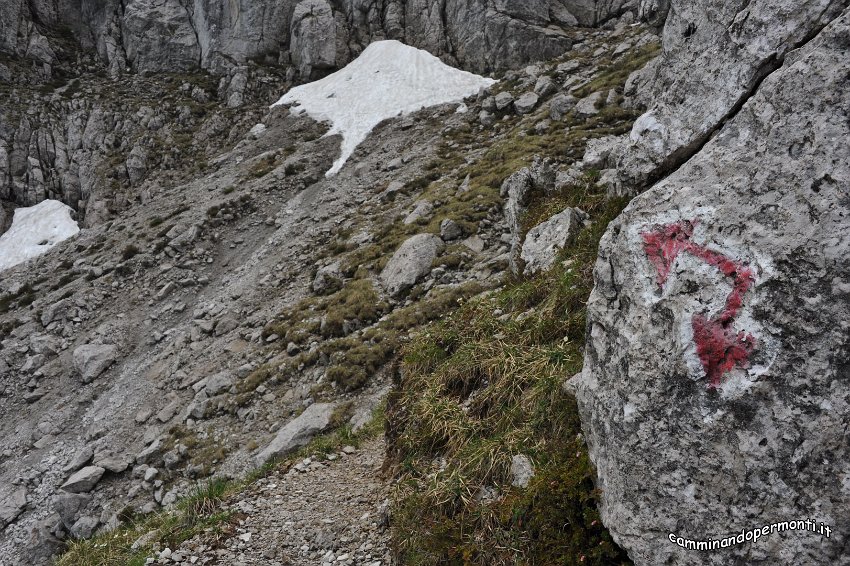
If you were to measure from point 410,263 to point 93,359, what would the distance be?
688 inches

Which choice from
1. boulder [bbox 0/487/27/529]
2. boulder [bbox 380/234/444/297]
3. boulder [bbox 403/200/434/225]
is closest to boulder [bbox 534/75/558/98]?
boulder [bbox 403/200/434/225]

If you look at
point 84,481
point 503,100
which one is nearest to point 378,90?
point 503,100

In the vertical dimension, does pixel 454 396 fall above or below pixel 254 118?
below

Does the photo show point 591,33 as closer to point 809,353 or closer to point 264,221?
point 264,221

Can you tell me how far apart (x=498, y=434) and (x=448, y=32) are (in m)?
61.5

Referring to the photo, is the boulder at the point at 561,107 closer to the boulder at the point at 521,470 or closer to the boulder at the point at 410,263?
the boulder at the point at 410,263

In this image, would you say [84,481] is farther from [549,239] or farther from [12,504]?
[549,239]

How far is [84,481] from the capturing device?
17.1 m

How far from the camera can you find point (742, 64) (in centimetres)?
505

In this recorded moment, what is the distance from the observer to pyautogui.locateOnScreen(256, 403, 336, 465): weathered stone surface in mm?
13258

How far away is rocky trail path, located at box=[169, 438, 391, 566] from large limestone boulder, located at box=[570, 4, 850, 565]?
15.8ft

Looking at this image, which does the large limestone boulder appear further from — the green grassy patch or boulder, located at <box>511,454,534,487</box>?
boulder, located at <box>511,454,534,487</box>

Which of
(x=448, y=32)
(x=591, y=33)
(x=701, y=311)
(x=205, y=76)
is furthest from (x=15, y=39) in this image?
(x=701, y=311)

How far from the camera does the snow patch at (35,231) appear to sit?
4353cm
